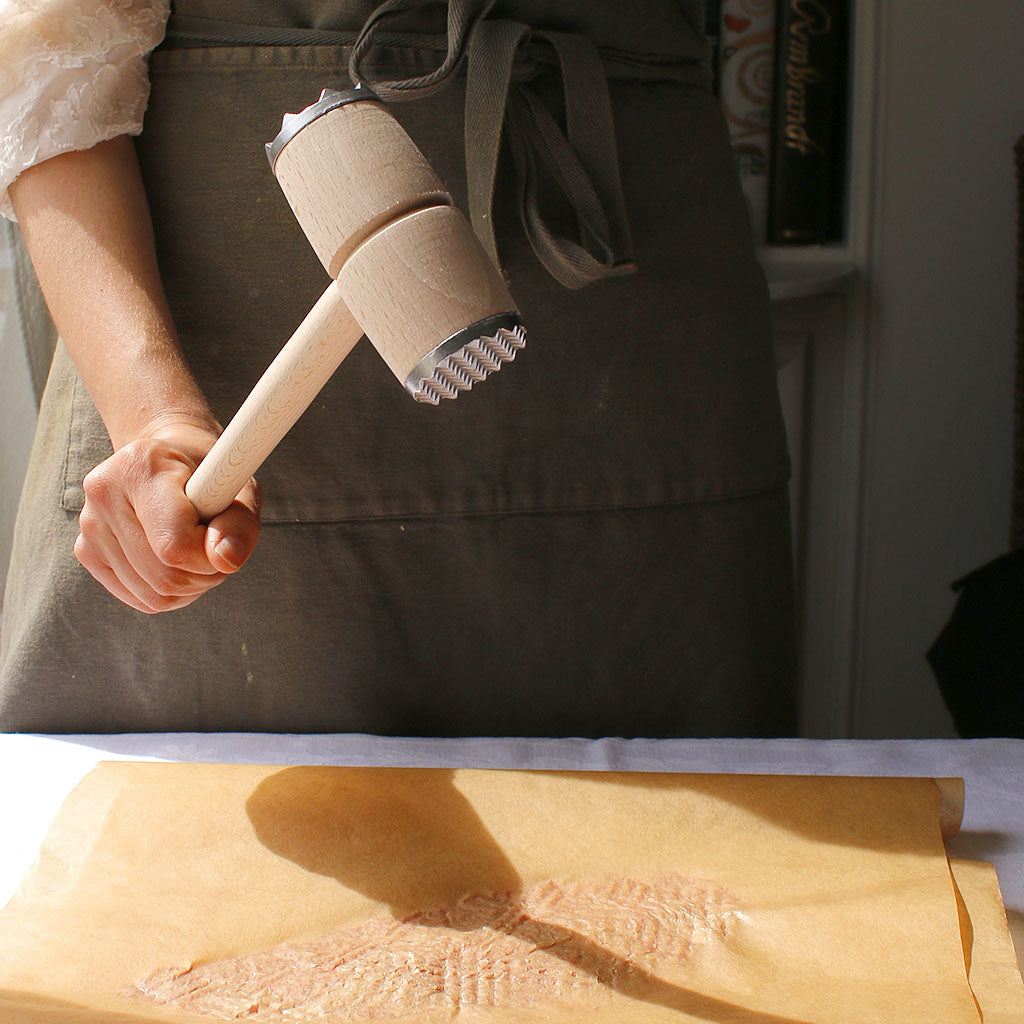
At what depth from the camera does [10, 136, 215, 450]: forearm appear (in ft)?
2.22

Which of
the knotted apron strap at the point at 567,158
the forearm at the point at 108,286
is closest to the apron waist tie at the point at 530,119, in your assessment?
the knotted apron strap at the point at 567,158

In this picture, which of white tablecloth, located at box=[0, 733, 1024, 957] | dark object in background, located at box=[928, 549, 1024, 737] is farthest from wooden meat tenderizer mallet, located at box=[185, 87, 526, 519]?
dark object in background, located at box=[928, 549, 1024, 737]

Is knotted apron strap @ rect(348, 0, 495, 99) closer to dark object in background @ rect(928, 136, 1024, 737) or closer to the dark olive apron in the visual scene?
the dark olive apron

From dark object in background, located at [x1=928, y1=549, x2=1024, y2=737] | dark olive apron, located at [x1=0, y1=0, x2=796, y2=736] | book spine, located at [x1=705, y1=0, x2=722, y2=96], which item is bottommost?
dark object in background, located at [x1=928, y1=549, x2=1024, y2=737]

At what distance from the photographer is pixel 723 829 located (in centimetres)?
64

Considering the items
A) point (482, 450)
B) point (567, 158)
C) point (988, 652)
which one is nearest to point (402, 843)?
point (482, 450)

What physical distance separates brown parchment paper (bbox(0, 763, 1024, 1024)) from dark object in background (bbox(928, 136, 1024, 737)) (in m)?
0.78

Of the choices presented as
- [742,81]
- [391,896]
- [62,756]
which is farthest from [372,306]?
[742,81]

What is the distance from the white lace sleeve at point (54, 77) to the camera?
0.70 meters

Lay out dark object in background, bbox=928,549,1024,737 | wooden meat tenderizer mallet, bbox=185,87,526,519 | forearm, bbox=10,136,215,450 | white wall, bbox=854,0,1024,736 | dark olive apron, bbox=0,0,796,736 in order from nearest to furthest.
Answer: wooden meat tenderizer mallet, bbox=185,87,526,519 → forearm, bbox=10,136,215,450 → dark olive apron, bbox=0,0,796,736 → dark object in background, bbox=928,549,1024,737 → white wall, bbox=854,0,1024,736

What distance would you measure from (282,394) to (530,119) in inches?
→ 14.6

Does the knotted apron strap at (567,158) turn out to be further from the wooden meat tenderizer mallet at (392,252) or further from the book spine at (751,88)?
the book spine at (751,88)

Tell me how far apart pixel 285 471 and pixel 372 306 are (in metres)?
0.38

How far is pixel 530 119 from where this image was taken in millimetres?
786
